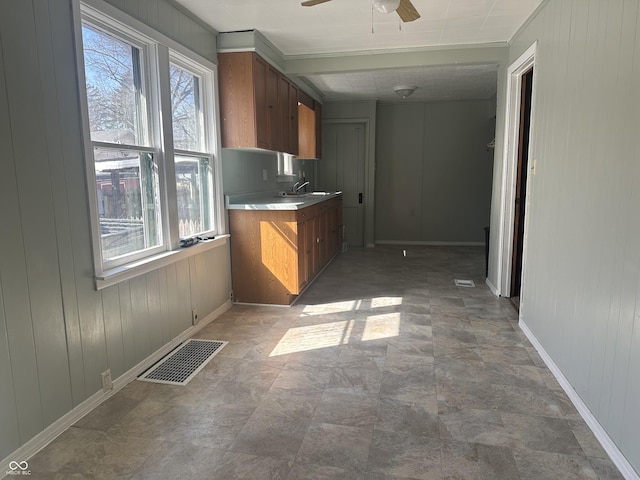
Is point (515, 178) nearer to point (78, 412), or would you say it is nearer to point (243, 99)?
point (243, 99)

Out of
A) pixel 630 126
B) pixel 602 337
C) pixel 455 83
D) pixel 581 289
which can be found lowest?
pixel 602 337

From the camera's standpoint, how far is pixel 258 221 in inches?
157

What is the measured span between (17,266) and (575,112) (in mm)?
2925

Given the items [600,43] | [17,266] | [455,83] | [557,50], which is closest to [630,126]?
[600,43]

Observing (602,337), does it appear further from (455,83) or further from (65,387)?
(455,83)

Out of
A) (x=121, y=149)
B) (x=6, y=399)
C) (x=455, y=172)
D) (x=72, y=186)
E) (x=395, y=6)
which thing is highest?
(x=395, y=6)

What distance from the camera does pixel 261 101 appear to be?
156 inches

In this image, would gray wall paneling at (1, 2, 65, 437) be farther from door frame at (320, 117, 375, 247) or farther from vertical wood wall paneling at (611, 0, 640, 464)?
door frame at (320, 117, 375, 247)

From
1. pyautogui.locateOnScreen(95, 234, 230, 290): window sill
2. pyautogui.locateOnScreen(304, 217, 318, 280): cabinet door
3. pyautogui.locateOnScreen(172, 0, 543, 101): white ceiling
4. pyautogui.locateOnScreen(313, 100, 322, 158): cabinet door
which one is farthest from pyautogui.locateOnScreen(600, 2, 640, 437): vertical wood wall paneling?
pyautogui.locateOnScreen(313, 100, 322, 158): cabinet door

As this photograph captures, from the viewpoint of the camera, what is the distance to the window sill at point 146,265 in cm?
237

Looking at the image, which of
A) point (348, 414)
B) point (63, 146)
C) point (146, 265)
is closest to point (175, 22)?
point (63, 146)

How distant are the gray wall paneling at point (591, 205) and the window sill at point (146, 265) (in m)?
2.53

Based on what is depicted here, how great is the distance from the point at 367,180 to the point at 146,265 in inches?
193

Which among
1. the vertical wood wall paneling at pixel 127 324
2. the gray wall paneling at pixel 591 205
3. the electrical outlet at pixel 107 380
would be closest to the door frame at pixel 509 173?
the gray wall paneling at pixel 591 205
